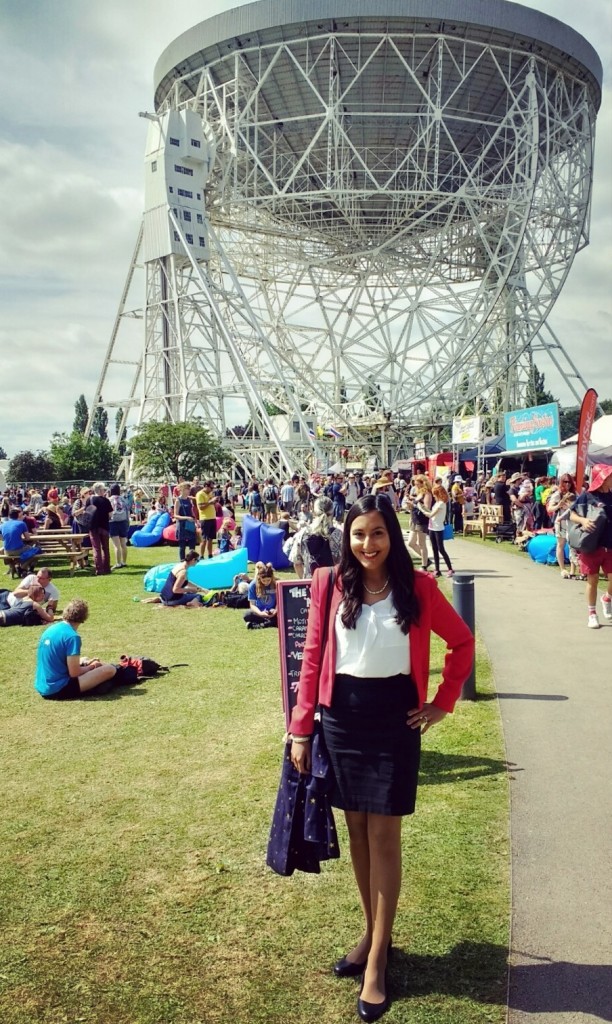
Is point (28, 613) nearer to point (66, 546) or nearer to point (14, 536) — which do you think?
point (14, 536)

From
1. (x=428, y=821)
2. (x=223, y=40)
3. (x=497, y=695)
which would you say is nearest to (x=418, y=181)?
(x=223, y=40)

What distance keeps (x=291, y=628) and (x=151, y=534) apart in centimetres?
1721

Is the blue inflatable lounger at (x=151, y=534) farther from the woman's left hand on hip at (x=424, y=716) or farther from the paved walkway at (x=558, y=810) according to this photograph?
the woman's left hand on hip at (x=424, y=716)

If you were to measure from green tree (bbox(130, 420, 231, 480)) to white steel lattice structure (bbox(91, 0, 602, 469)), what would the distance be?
1.36 metres

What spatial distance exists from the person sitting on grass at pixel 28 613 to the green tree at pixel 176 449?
24.7 metres

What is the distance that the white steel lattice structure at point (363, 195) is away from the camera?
106 feet

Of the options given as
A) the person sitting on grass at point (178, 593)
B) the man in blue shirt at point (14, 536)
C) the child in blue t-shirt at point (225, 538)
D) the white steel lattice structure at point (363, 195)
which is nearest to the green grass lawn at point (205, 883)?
the person sitting on grass at point (178, 593)

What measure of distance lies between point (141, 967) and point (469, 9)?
3592cm

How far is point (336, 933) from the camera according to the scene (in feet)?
11.6

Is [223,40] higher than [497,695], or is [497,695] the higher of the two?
[223,40]

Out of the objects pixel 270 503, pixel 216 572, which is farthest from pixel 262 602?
pixel 270 503

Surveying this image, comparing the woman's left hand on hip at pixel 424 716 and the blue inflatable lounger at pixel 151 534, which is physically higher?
the woman's left hand on hip at pixel 424 716

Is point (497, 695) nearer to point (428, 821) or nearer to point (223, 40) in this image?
point (428, 821)

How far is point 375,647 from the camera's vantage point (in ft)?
9.91
